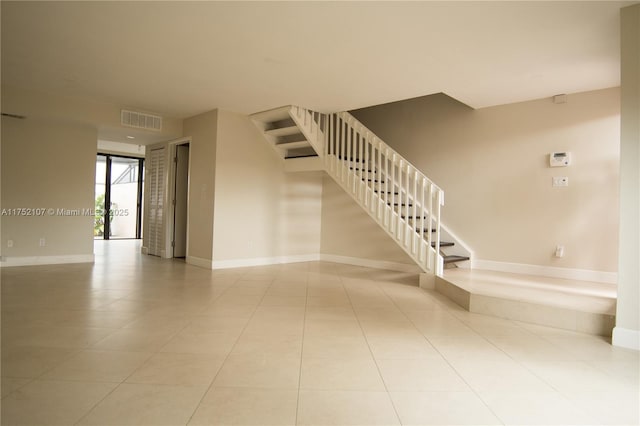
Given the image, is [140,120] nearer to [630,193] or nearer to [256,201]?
[256,201]

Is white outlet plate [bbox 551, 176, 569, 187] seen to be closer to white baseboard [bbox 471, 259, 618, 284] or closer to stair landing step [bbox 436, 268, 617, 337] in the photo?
white baseboard [bbox 471, 259, 618, 284]

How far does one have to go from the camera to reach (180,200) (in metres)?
7.44

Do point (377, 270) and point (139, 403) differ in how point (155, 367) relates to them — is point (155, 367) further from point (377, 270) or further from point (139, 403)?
point (377, 270)

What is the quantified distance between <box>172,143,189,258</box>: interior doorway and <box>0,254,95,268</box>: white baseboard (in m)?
1.49

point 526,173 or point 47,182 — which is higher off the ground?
point 526,173

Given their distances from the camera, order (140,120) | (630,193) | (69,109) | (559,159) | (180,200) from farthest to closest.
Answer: (180,200), (140,120), (69,109), (559,159), (630,193)

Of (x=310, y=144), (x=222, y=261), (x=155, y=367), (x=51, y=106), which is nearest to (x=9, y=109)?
(x=51, y=106)

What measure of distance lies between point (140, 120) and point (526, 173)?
20.0ft

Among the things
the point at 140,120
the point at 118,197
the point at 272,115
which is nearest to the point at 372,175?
the point at 272,115

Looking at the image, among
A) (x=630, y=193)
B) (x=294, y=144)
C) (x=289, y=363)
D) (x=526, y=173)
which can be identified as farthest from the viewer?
(x=294, y=144)

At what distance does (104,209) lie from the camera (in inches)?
404

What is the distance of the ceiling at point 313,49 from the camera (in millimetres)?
2965

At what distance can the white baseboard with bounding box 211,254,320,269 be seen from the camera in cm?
610

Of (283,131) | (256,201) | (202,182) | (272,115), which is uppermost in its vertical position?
(272,115)
